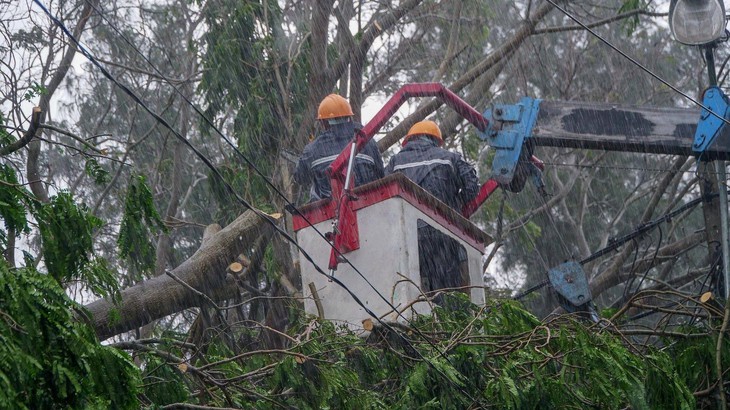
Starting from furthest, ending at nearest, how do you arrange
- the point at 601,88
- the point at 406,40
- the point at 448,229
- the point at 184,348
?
the point at 601,88 < the point at 406,40 < the point at 448,229 < the point at 184,348

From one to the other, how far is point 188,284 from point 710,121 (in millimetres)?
4005

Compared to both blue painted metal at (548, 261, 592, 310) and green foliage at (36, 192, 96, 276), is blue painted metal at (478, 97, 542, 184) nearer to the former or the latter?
blue painted metal at (548, 261, 592, 310)

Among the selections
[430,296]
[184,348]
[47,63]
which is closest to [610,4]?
[47,63]

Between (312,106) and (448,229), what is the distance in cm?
336

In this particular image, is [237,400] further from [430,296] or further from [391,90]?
[391,90]

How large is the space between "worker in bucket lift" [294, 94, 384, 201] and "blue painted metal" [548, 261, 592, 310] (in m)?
1.49

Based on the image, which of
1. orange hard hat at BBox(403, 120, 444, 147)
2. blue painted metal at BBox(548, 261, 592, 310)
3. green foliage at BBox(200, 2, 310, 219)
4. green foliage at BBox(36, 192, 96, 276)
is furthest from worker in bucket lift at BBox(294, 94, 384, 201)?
green foliage at BBox(36, 192, 96, 276)

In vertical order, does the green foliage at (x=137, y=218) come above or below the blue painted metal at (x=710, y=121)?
below

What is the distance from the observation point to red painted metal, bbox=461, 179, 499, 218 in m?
8.57

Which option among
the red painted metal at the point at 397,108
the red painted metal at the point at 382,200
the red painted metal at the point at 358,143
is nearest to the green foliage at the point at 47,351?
the red painted metal at the point at 382,200

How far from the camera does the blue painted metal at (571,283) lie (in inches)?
313

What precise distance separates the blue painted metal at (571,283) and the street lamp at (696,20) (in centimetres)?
176

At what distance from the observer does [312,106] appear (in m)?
11.2

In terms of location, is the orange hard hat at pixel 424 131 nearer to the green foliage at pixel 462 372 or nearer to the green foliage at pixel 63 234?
the green foliage at pixel 462 372
